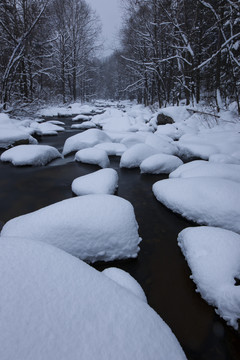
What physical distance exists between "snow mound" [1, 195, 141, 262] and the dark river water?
13 cm

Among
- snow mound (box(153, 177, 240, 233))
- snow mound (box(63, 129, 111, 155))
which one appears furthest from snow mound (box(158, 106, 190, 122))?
snow mound (box(153, 177, 240, 233))

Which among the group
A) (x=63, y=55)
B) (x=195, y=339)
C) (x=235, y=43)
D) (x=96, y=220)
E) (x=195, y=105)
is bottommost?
(x=195, y=339)

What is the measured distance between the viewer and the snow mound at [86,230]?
5.31ft

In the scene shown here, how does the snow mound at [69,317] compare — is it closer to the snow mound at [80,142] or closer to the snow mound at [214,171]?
the snow mound at [214,171]

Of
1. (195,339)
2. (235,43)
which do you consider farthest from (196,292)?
(235,43)

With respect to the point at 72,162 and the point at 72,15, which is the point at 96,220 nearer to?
the point at 72,162

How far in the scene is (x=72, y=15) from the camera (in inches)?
699

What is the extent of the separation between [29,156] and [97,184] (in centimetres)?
192

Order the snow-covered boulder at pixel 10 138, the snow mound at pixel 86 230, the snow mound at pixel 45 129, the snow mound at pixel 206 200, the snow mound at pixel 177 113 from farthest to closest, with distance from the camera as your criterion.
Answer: the snow mound at pixel 177 113, the snow mound at pixel 45 129, the snow-covered boulder at pixel 10 138, the snow mound at pixel 206 200, the snow mound at pixel 86 230

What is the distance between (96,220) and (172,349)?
3.40 ft

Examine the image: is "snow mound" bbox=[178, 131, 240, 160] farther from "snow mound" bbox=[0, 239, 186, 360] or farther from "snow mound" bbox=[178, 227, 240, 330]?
"snow mound" bbox=[0, 239, 186, 360]

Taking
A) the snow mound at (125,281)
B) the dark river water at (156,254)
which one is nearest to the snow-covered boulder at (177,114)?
the dark river water at (156,254)

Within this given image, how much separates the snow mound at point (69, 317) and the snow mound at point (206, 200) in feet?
4.45

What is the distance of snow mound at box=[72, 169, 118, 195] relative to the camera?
2.59 meters
